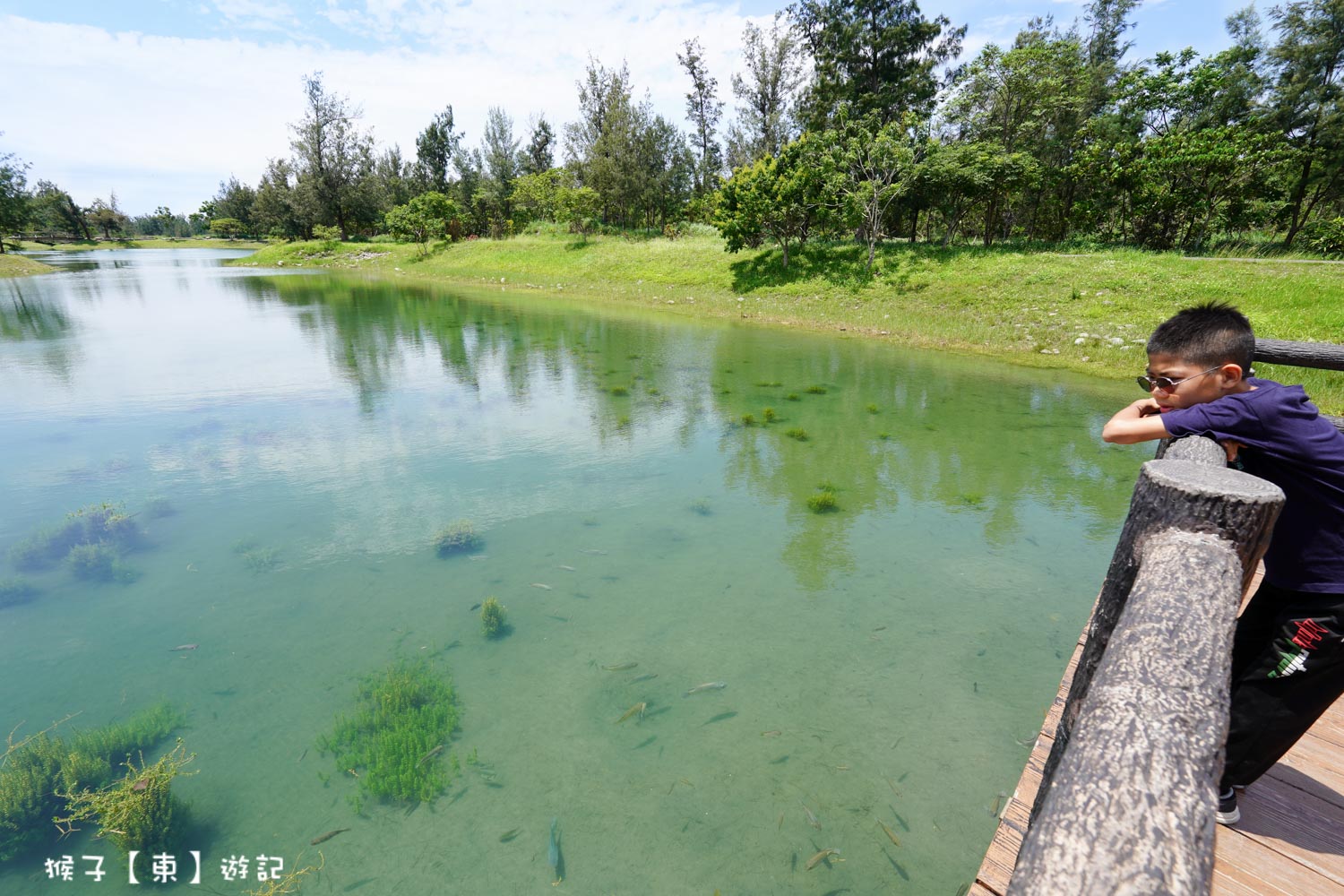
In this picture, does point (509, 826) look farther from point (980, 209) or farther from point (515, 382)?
point (980, 209)

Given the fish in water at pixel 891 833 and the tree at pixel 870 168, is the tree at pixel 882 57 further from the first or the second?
the fish in water at pixel 891 833

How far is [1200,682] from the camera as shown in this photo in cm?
115

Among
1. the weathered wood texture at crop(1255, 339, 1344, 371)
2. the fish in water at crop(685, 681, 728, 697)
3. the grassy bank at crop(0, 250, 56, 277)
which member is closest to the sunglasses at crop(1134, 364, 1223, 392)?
the weathered wood texture at crop(1255, 339, 1344, 371)

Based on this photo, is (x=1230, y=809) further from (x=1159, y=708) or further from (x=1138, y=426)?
(x=1159, y=708)

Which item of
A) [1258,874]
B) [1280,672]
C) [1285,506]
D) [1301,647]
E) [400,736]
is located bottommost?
[400,736]

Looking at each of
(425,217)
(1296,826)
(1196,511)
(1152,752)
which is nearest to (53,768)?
(1152,752)

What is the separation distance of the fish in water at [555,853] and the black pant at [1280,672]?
362cm

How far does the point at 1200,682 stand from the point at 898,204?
34652 millimetres

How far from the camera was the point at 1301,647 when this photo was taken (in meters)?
2.38

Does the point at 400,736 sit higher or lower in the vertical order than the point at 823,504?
lower

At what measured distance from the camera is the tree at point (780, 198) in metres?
28.4

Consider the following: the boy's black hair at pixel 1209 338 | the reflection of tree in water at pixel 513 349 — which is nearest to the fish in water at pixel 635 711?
the boy's black hair at pixel 1209 338

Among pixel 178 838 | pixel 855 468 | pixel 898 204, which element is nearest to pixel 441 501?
pixel 178 838

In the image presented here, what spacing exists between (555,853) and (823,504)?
19.7 ft
